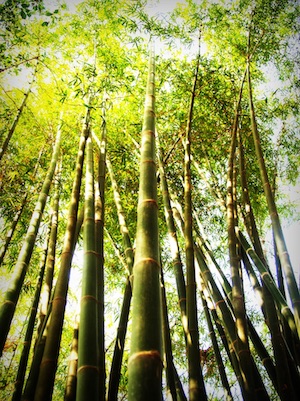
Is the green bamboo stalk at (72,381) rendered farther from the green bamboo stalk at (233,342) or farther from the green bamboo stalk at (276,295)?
the green bamboo stalk at (276,295)

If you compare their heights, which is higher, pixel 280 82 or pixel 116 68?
pixel 280 82

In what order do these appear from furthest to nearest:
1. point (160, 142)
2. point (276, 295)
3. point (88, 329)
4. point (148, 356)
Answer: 1. point (160, 142)
2. point (276, 295)
3. point (88, 329)
4. point (148, 356)

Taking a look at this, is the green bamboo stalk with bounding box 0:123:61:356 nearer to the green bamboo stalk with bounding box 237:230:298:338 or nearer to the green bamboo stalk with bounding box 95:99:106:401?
the green bamboo stalk with bounding box 95:99:106:401

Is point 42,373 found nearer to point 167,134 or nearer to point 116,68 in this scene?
point 116,68

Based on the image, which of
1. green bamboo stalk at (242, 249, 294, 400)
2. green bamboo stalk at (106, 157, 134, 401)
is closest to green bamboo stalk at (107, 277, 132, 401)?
green bamboo stalk at (106, 157, 134, 401)

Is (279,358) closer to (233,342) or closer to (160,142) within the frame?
(233,342)

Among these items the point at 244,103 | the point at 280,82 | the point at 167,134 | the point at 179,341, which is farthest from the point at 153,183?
the point at 179,341

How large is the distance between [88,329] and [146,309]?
0.50m

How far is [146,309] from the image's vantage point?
3.04 ft

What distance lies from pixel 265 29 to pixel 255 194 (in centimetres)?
243

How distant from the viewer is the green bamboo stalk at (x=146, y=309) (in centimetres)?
81

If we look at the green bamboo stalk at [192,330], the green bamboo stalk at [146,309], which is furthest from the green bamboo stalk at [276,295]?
the green bamboo stalk at [146,309]

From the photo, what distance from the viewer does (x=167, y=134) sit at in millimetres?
4836

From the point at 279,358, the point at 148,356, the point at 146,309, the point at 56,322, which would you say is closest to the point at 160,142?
the point at 279,358
